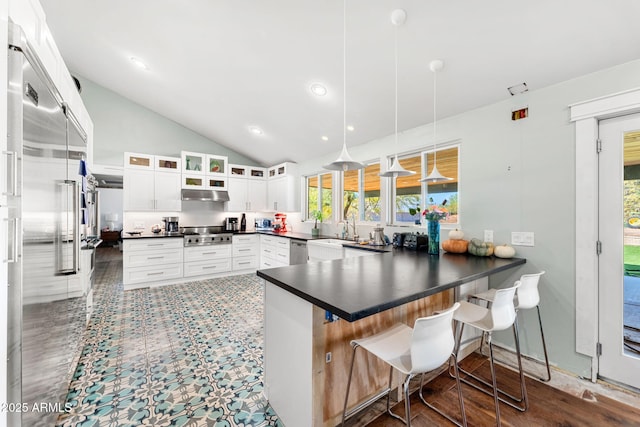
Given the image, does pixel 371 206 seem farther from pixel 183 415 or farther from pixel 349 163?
pixel 183 415

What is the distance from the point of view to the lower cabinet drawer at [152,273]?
4.32 meters

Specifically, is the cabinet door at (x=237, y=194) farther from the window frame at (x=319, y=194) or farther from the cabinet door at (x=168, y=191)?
the window frame at (x=319, y=194)

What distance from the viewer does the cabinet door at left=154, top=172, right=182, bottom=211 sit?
16.2 ft

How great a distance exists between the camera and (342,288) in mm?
1395

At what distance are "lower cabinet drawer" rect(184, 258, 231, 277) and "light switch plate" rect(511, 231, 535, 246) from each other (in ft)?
15.7

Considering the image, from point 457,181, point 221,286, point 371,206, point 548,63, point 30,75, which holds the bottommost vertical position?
point 221,286

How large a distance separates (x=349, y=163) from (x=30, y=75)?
1.83 m

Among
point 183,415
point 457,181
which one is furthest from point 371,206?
point 183,415

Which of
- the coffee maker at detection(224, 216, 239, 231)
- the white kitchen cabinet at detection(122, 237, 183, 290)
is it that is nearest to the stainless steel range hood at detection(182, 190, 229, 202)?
the coffee maker at detection(224, 216, 239, 231)

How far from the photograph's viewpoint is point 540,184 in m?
2.27

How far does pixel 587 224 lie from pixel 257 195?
5533 mm

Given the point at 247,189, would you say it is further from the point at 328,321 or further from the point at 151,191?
the point at 328,321

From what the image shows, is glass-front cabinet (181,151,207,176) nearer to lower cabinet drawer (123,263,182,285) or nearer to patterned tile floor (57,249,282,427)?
lower cabinet drawer (123,263,182,285)

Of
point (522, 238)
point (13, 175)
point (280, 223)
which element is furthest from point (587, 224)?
point (280, 223)
